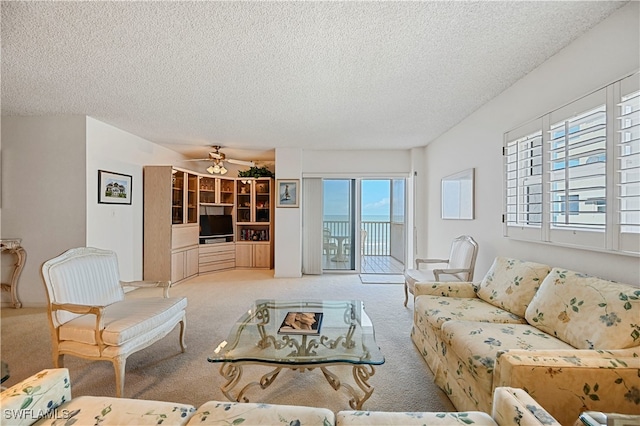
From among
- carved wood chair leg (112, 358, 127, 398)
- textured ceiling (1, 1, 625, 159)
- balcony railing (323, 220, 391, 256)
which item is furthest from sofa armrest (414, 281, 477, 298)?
balcony railing (323, 220, 391, 256)

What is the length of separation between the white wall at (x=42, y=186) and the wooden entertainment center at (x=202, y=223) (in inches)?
43.5

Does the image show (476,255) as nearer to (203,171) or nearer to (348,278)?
(348,278)

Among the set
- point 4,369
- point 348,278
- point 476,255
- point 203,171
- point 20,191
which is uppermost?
point 203,171

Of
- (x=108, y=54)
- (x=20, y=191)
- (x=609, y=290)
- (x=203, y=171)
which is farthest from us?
(x=203, y=171)

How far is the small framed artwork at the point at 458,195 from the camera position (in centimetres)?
349

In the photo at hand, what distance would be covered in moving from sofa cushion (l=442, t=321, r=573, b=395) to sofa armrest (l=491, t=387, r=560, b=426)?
556 millimetres

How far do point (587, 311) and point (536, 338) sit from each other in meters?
0.30

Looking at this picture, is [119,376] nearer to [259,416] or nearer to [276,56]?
[259,416]

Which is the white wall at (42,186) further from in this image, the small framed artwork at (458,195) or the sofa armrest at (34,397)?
the small framed artwork at (458,195)

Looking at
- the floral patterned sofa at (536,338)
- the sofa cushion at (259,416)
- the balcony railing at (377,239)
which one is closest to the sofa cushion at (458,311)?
the floral patterned sofa at (536,338)

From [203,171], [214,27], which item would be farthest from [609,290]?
[203,171]

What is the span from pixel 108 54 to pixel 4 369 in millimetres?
2118

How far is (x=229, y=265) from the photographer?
5930 mm

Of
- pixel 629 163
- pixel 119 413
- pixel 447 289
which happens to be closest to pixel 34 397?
pixel 119 413
